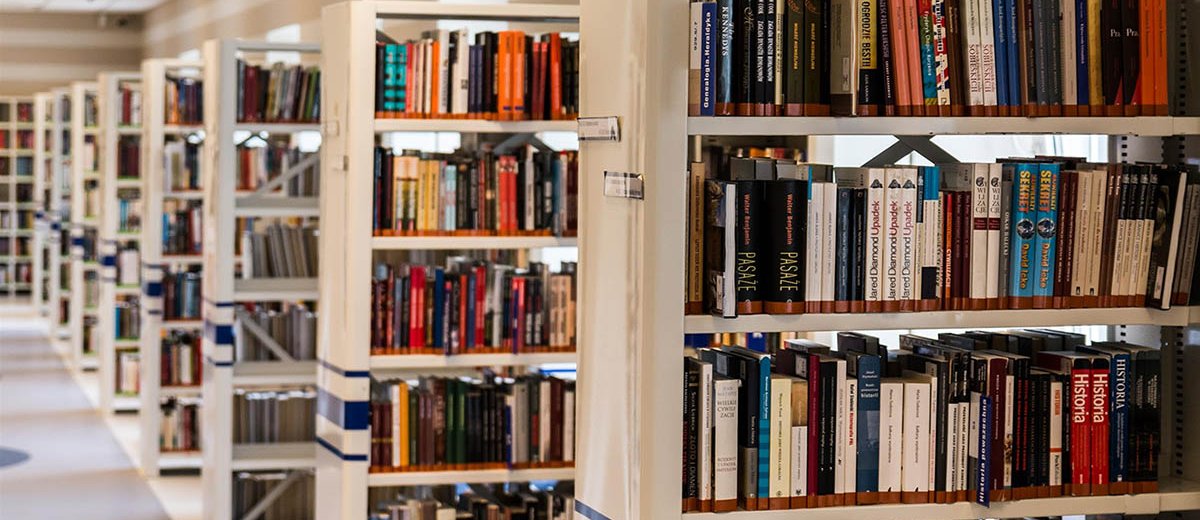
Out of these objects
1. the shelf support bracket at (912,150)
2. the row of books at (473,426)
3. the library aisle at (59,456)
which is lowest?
the library aisle at (59,456)

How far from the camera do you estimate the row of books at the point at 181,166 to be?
7551 millimetres

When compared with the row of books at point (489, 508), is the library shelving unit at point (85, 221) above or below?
above

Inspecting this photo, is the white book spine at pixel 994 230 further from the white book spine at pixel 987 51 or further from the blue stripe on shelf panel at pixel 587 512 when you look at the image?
the blue stripe on shelf panel at pixel 587 512

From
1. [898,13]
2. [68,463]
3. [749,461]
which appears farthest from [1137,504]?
[68,463]

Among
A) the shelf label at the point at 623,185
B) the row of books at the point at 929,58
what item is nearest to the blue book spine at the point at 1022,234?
the row of books at the point at 929,58

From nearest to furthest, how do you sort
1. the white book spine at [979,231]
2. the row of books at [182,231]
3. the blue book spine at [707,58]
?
1. the blue book spine at [707,58]
2. the white book spine at [979,231]
3. the row of books at [182,231]

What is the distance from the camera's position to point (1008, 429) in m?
2.90

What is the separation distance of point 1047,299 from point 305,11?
683cm

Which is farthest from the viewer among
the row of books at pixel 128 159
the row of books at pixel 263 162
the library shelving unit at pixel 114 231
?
the row of books at pixel 128 159

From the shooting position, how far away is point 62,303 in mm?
13609

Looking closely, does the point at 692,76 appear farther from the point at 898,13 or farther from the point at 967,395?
the point at 967,395

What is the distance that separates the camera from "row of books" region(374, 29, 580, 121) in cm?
436

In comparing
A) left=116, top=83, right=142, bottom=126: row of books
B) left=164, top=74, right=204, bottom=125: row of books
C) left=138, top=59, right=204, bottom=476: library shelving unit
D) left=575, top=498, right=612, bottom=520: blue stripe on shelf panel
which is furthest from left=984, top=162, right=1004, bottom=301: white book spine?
left=116, top=83, right=142, bottom=126: row of books

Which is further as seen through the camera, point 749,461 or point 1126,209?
point 1126,209
